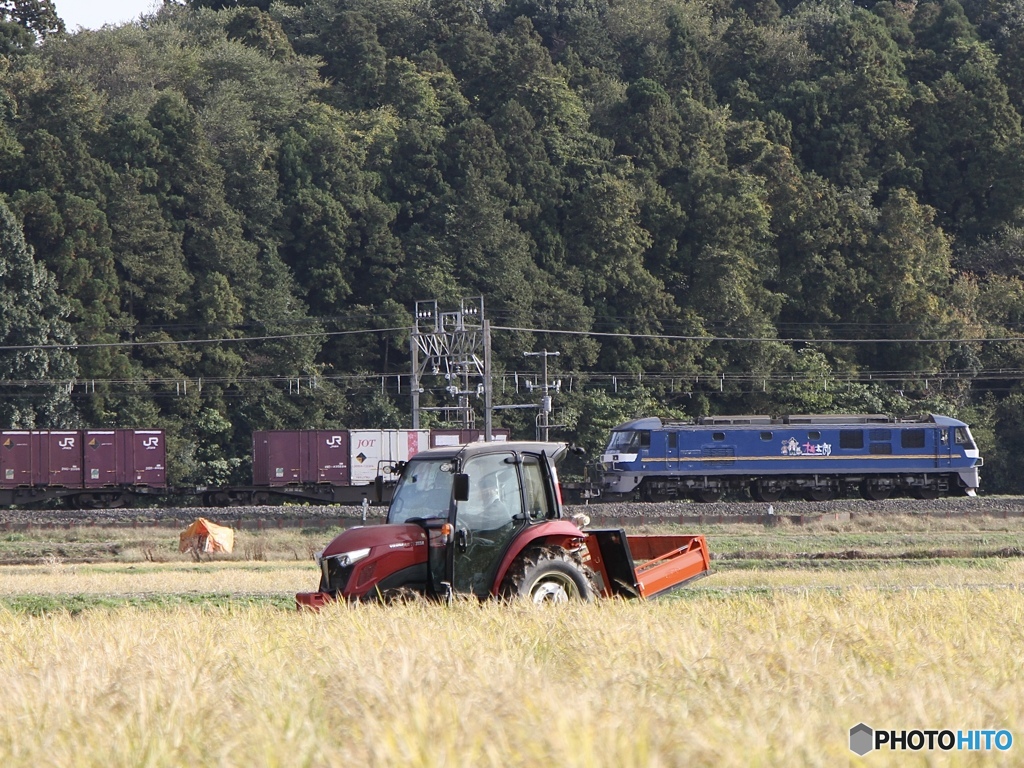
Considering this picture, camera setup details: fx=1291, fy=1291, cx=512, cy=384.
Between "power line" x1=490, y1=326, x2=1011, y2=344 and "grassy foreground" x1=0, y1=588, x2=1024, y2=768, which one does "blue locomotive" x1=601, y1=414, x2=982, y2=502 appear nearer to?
"power line" x1=490, y1=326, x2=1011, y2=344

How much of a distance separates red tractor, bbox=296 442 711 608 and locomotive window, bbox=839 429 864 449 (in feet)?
109

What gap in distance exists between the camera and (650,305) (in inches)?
2628

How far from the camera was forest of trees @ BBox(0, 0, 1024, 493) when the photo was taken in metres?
59.0

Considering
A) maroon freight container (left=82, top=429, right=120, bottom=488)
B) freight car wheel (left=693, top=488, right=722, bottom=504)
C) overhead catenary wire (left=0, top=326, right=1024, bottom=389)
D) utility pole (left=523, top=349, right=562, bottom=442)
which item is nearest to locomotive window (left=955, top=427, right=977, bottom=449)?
freight car wheel (left=693, top=488, right=722, bottom=504)

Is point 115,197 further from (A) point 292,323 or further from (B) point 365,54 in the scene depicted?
(B) point 365,54

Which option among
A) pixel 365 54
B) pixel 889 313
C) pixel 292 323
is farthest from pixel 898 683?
pixel 365 54

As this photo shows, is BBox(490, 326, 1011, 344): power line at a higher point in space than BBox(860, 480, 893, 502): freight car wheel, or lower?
higher

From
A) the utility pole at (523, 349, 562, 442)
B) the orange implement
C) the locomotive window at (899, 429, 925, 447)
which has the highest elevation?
the utility pole at (523, 349, 562, 442)

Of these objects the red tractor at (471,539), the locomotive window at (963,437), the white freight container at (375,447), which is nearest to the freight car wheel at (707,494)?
the locomotive window at (963,437)

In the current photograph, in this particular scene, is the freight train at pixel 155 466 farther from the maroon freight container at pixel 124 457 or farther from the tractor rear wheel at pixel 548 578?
the tractor rear wheel at pixel 548 578

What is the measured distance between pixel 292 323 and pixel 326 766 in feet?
192

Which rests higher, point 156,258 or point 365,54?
point 365,54

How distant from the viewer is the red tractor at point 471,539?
10969 millimetres

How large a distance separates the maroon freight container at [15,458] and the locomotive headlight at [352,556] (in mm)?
35637
